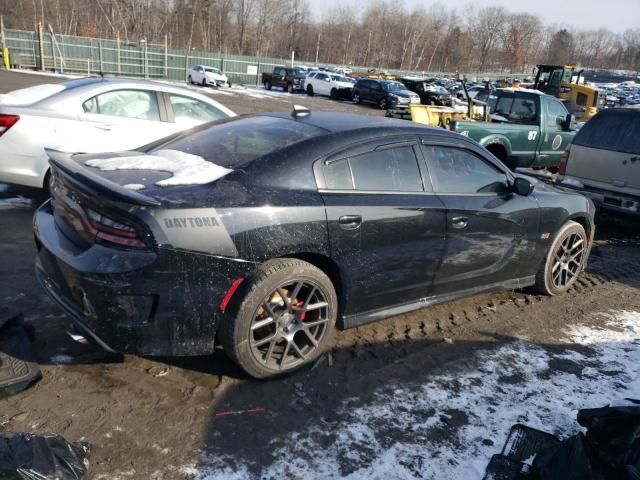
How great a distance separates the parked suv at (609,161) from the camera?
7.21 m

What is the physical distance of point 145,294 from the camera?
9.12 feet

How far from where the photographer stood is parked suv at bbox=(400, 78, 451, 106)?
3144 centimetres

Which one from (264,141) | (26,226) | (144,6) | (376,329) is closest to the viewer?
(264,141)

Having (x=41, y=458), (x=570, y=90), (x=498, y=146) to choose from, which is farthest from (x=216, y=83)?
(x=41, y=458)

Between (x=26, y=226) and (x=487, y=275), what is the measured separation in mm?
4645

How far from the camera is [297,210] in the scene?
316 centimetres

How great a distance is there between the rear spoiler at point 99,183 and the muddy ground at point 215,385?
113cm

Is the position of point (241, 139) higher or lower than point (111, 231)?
higher

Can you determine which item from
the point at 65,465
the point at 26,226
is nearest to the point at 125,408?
the point at 65,465

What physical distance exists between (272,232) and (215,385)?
1.00m

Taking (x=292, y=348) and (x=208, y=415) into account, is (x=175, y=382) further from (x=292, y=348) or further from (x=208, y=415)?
(x=292, y=348)

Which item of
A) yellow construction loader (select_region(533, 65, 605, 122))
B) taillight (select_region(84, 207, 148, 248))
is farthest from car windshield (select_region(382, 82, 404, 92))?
taillight (select_region(84, 207, 148, 248))

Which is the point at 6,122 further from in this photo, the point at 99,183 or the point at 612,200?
the point at 612,200

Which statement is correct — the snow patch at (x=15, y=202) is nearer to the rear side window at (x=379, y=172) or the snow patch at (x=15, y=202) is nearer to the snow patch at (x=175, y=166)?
the snow patch at (x=175, y=166)
